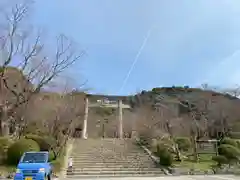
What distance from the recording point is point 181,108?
145 ft

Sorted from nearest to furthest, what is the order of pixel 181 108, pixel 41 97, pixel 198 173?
Answer: 1. pixel 198 173
2. pixel 41 97
3. pixel 181 108

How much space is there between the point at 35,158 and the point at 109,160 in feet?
32.7

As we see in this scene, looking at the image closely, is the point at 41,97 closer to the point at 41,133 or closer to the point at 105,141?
the point at 41,133

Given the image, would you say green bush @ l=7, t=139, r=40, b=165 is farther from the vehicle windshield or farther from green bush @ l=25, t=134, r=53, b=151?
the vehicle windshield

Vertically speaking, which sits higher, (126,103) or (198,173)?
(126,103)

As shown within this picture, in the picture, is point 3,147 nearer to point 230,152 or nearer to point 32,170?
point 32,170

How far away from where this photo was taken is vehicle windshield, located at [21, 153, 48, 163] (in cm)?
1337

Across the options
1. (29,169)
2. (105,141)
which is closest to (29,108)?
(105,141)

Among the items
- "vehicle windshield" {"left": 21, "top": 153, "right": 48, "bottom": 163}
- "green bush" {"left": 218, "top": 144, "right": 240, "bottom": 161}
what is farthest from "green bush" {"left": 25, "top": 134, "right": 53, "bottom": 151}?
"green bush" {"left": 218, "top": 144, "right": 240, "bottom": 161}

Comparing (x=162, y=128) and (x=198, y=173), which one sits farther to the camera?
(x=162, y=128)

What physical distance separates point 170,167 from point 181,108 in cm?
2379

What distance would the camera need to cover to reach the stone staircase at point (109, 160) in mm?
20183

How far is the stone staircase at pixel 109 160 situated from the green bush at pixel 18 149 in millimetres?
2941

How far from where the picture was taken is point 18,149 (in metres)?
19.6
